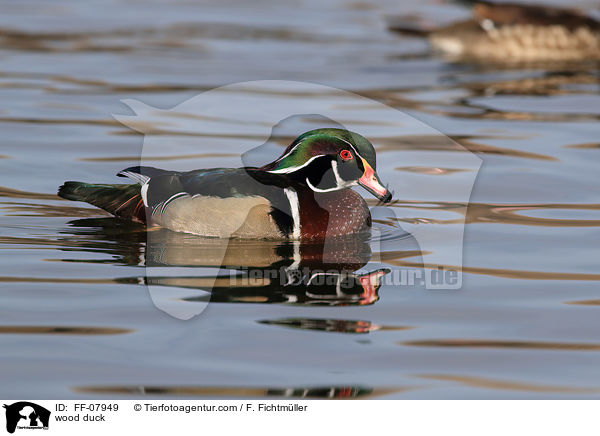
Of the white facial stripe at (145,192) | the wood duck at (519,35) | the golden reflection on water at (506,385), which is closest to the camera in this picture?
the golden reflection on water at (506,385)

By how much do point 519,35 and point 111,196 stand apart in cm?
980

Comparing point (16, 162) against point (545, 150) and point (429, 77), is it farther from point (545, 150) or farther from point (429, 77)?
point (429, 77)

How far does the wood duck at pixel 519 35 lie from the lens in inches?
668

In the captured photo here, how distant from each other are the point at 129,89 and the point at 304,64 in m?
3.08

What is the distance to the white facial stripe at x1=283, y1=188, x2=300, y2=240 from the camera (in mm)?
8070

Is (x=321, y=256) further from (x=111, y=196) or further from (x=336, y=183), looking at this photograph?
(x=111, y=196)

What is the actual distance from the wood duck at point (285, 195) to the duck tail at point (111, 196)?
181 mm

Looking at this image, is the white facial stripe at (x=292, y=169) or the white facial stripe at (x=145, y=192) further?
the white facial stripe at (x=145, y=192)

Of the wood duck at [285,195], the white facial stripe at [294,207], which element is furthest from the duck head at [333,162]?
the white facial stripe at [294,207]
